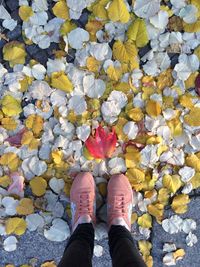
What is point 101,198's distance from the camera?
1629 mm

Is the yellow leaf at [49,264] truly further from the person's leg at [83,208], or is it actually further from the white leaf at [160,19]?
the white leaf at [160,19]

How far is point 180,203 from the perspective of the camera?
1607 mm

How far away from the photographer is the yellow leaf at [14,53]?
60.4 inches

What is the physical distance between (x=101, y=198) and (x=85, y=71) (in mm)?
477

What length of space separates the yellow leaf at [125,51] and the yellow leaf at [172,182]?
0.45 metres

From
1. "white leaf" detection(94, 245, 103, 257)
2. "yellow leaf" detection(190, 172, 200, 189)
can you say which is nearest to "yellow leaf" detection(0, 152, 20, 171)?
"white leaf" detection(94, 245, 103, 257)

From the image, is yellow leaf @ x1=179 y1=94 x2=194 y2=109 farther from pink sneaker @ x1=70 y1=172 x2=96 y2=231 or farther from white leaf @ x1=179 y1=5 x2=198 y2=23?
pink sneaker @ x1=70 y1=172 x2=96 y2=231

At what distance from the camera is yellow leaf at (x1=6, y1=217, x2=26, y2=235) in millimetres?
1594

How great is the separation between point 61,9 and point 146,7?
0.98ft

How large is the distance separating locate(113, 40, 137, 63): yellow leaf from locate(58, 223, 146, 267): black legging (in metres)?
0.59

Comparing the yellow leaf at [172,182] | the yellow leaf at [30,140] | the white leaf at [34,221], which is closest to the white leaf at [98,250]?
the white leaf at [34,221]

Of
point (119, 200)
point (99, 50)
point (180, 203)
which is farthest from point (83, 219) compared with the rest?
point (99, 50)

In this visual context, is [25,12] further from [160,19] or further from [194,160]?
[194,160]

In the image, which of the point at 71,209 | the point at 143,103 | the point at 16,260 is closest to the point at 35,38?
the point at 143,103
